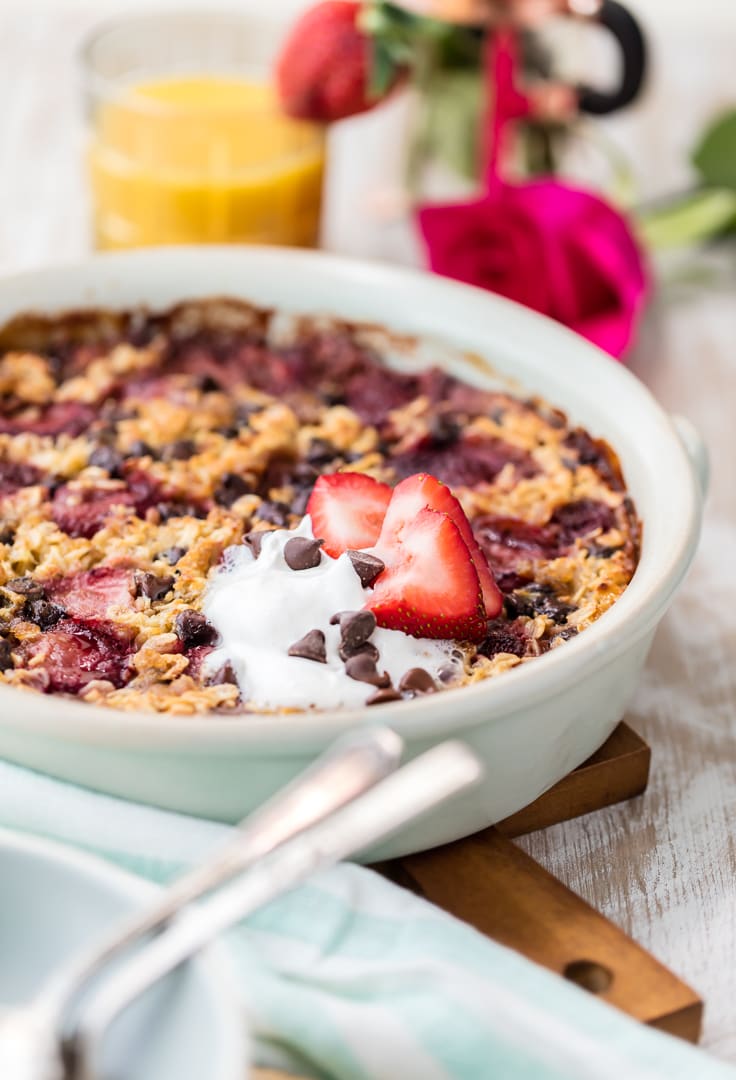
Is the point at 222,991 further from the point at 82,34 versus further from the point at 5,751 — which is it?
the point at 82,34

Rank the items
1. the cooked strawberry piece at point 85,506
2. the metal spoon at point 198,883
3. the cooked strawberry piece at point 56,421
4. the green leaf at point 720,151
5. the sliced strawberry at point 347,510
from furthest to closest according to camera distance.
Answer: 1. the green leaf at point 720,151
2. the cooked strawberry piece at point 56,421
3. the cooked strawberry piece at point 85,506
4. the sliced strawberry at point 347,510
5. the metal spoon at point 198,883

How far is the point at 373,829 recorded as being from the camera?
3.42 feet

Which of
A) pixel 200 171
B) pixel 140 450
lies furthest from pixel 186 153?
pixel 140 450

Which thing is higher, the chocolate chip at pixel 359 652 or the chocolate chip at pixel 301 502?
the chocolate chip at pixel 359 652

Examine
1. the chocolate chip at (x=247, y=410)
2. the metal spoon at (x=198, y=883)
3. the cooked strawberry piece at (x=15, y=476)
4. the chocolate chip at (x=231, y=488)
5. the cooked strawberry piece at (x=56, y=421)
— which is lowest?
the cooked strawberry piece at (x=56, y=421)

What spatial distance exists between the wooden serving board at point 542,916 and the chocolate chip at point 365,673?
0.17 m

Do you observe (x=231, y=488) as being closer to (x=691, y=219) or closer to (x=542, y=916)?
(x=542, y=916)

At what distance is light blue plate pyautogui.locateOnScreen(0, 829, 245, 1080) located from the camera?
3.17 feet

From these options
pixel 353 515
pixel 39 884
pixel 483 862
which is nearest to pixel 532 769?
pixel 483 862

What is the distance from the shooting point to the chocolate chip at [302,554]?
5.01ft

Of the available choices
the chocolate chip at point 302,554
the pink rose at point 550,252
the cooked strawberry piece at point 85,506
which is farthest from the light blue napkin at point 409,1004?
the pink rose at point 550,252

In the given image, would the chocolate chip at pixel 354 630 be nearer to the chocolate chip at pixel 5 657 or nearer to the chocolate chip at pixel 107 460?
the chocolate chip at pixel 5 657

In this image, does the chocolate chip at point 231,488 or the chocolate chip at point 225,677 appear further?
the chocolate chip at point 231,488

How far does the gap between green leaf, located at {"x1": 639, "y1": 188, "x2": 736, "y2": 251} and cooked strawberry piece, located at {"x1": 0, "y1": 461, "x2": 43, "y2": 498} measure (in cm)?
138
